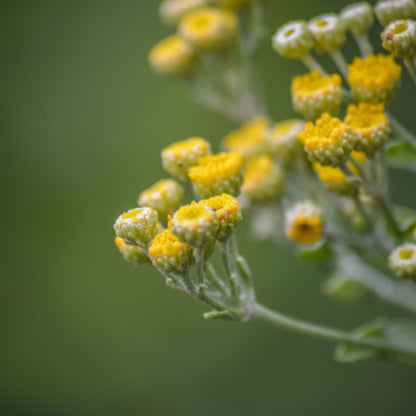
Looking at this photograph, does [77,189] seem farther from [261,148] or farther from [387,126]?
[387,126]

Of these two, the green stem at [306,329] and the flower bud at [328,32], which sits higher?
the flower bud at [328,32]

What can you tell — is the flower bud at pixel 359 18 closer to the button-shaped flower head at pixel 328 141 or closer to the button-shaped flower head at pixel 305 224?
the button-shaped flower head at pixel 328 141

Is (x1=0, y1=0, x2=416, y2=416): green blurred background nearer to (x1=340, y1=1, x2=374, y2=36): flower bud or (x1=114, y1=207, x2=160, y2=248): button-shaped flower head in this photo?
(x1=340, y1=1, x2=374, y2=36): flower bud

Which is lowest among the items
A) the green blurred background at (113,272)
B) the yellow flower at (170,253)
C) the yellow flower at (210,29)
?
the green blurred background at (113,272)

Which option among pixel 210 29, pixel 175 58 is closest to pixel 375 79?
pixel 210 29

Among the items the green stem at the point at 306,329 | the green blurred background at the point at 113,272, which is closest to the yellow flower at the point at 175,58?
the green stem at the point at 306,329

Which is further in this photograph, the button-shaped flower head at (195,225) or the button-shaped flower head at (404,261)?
the button-shaped flower head at (404,261)

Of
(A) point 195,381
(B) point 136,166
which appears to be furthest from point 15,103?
(A) point 195,381
